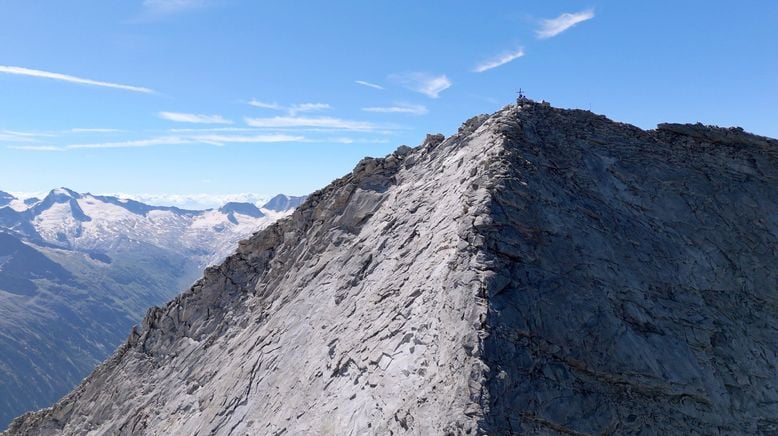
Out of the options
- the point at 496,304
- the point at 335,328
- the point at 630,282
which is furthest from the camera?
the point at 335,328

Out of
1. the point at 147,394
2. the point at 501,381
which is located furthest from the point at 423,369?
the point at 147,394

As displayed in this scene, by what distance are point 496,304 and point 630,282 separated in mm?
7411

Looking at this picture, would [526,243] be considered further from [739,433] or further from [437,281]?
[739,433]

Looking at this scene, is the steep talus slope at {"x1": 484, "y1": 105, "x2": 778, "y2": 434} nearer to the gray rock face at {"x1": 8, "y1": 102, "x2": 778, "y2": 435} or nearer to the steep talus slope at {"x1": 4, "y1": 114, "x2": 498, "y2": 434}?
the gray rock face at {"x1": 8, "y1": 102, "x2": 778, "y2": 435}

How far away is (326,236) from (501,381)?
17.1m

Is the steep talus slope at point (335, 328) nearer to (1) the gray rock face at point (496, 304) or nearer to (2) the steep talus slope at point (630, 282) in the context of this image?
(1) the gray rock face at point (496, 304)

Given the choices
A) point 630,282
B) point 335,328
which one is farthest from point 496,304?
point 335,328

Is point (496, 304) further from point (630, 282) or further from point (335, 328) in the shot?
point (335, 328)

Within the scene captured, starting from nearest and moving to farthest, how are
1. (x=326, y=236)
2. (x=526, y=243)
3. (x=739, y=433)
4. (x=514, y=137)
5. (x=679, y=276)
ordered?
(x=739, y=433)
(x=526, y=243)
(x=679, y=276)
(x=514, y=137)
(x=326, y=236)

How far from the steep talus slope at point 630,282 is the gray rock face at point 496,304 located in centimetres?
8

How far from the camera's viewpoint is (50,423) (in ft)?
122

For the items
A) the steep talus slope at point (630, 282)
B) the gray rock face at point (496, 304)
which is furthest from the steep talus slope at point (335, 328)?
the steep talus slope at point (630, 282)

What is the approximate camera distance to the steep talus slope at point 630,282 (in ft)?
58.9

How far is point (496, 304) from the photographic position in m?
18.3
